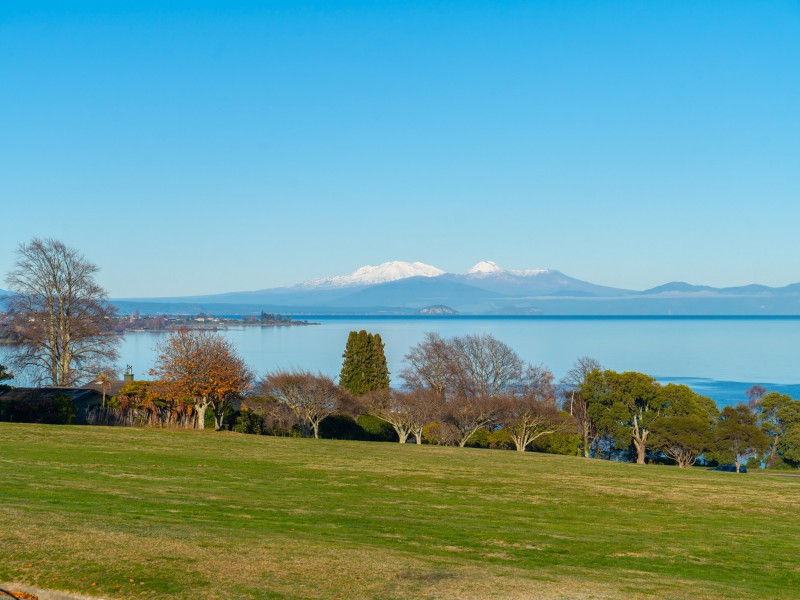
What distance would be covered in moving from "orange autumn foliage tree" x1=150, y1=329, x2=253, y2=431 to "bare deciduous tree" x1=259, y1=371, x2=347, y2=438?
628 cm

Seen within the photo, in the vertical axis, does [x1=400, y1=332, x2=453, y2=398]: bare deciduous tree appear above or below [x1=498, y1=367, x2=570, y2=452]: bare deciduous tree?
above

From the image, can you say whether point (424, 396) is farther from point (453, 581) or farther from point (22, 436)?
point (453, 581)

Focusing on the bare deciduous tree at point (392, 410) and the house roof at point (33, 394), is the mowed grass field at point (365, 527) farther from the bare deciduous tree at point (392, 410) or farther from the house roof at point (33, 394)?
the bare deciduous tree at point (392, 410)

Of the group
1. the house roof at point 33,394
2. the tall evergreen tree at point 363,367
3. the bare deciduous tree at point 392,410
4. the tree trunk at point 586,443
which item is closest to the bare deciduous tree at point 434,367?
the tall evergreen tree at point 363,367

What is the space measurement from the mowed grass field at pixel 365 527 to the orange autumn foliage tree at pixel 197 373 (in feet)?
27.3

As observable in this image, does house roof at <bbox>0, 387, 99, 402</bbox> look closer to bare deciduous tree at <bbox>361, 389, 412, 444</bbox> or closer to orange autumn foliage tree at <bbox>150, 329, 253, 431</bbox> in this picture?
orange autumn foliage tree at <bbox>150, 329, 253, 431</bbox>

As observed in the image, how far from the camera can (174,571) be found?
10172 mm

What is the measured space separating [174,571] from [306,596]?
1969mm

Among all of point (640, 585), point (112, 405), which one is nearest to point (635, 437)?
point (112, 405)

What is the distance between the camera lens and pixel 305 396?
1800 inches

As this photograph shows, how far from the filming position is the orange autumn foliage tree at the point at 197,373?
3747cm

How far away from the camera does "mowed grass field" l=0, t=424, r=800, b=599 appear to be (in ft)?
33.9

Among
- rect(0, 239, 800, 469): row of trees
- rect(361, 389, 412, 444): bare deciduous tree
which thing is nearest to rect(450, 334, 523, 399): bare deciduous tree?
rect(0, 239, 800, 469): row of trees

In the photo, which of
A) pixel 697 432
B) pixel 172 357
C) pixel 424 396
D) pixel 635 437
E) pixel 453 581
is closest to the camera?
pixel 453 581
